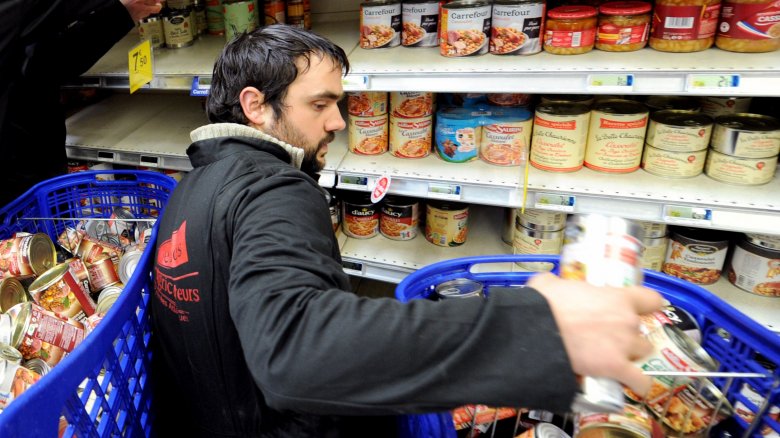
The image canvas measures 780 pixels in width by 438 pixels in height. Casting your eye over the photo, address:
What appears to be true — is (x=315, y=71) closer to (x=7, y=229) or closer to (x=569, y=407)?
(x=569, y=407)

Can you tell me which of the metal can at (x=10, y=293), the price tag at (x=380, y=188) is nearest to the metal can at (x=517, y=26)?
the price tag at (x=380, y=188)

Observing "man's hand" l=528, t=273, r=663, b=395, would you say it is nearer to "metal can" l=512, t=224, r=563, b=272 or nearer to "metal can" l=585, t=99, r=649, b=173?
"metal can" l=585, t=99, r=649, b=173

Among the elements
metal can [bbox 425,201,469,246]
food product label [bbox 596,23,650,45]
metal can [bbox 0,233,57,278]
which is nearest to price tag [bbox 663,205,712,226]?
food product label [bbox 596,23,650,45]

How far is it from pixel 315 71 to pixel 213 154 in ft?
0.90

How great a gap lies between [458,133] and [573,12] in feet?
1.62

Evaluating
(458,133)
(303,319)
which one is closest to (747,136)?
(458,133)

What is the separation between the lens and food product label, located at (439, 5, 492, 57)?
5.18 feet

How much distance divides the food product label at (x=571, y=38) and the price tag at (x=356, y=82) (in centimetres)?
56

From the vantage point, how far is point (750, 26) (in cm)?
137

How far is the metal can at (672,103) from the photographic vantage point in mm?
→ 1661

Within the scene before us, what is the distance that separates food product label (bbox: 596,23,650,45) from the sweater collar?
0.97 meters

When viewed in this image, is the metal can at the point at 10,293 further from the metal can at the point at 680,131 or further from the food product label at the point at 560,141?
the metal can at the point at 680,131

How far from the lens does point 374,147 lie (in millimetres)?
1915

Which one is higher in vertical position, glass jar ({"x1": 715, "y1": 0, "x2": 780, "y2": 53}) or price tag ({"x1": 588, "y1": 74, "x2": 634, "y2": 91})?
glass jar ({"x1": 715, "y1": 0, "x2": 780, "y2": 53})
